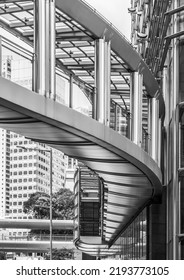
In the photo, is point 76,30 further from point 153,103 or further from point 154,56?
point 154,56

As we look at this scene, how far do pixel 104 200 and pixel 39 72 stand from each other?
60.5ft

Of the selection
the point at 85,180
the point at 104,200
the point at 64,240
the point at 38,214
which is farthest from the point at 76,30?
the point at 38,214

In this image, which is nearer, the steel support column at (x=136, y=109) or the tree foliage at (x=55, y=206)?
the steel support column at (x=136, y=109)

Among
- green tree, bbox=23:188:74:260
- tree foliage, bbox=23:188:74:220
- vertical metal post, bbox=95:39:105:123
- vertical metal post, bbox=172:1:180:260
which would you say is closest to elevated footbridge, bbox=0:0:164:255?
vertical metal post, bbox=95:39:105:123

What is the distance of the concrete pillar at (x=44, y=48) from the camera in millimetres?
16016

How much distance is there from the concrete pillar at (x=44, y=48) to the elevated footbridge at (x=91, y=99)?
18 mm

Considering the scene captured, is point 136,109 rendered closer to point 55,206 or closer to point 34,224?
point 34,224

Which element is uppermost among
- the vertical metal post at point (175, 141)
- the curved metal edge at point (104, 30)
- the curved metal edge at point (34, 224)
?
the curved metal edge at point (104, 30)

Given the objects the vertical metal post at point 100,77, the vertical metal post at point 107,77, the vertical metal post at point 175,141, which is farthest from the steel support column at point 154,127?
the vertical metal post at point 100,77

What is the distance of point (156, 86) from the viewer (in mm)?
24766

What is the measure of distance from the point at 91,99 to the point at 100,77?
2.38ft

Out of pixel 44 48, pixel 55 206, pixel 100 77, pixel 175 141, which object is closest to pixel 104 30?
pixel 100 77

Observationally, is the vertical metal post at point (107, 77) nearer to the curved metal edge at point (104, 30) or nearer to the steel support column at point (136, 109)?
the curved metal edge at point (104, 30)

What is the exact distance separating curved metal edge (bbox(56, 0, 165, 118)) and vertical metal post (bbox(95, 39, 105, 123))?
27cm
